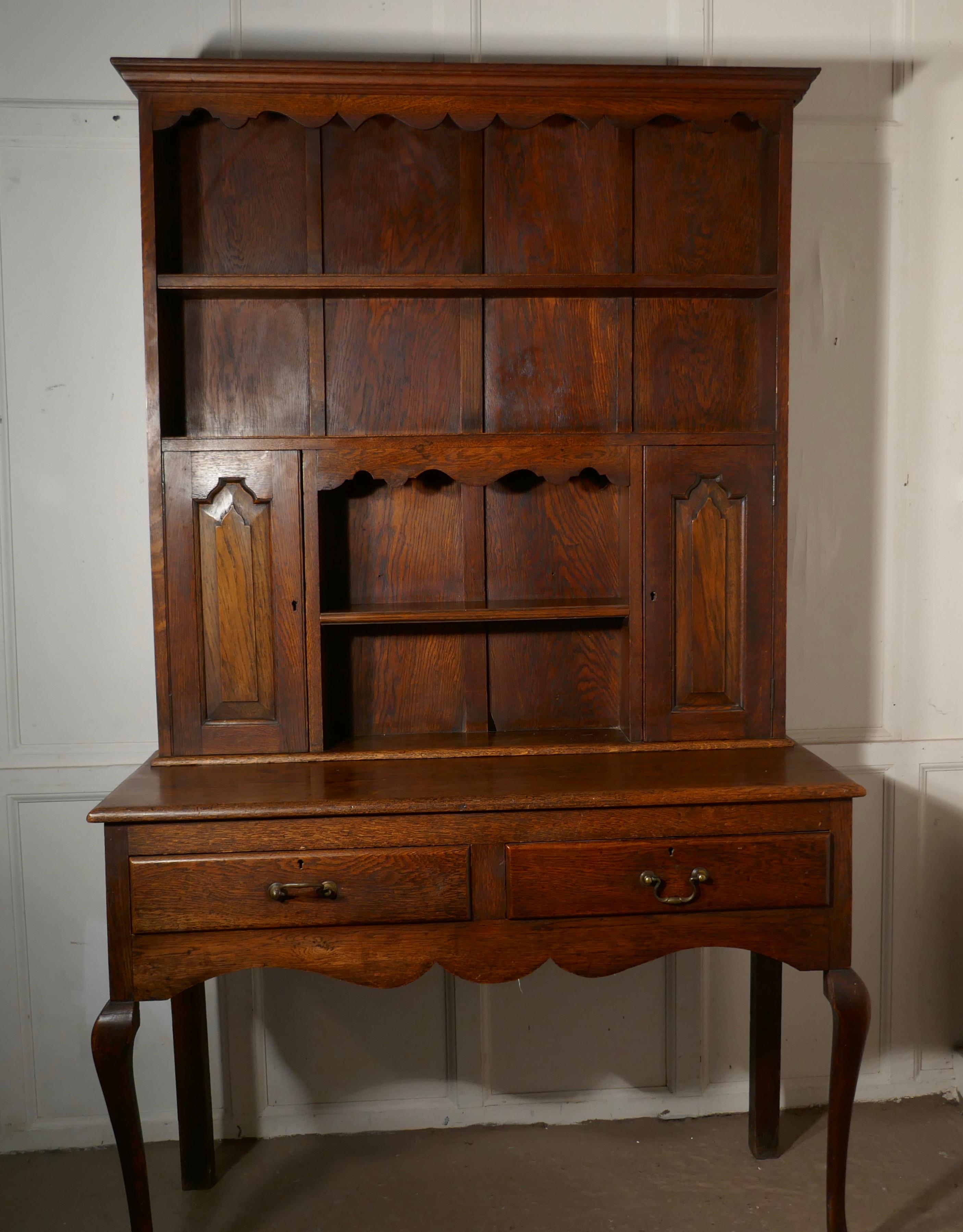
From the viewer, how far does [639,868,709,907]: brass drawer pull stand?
1821 mm

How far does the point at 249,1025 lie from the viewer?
2479 mm

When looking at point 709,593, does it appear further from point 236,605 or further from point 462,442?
point 236,605

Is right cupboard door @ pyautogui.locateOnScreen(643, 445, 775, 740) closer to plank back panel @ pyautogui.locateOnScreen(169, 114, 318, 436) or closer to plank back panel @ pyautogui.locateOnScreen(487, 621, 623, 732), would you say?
plank back panel @ pyautogui.locateOnScreen(487, 621, 623, 732)

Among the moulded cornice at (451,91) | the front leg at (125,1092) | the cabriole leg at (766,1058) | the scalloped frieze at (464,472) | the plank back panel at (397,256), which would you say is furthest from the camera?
the cabriole leg at (766,1058)

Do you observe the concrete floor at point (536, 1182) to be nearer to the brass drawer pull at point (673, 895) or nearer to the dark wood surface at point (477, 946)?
the dark wood surface at point (477, 946)

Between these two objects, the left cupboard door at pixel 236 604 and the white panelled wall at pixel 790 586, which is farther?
the white panelled wall at pixel 790 586

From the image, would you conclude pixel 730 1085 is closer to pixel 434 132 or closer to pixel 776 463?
pixel 776 463

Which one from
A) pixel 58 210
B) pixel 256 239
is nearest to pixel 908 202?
pixel 256 239

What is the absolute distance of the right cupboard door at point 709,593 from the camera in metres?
2.15

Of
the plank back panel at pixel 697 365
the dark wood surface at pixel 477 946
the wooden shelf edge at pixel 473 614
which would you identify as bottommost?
the dark wood surface at pixel 477 946

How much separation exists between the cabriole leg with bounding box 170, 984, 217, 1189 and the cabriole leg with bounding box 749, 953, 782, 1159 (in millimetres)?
1335

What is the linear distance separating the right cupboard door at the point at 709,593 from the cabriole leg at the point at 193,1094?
127cm

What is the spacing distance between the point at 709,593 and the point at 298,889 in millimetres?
1107

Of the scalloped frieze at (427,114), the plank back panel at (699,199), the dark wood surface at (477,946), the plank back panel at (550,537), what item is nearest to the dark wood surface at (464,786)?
the dark wood surface at (477,946)
